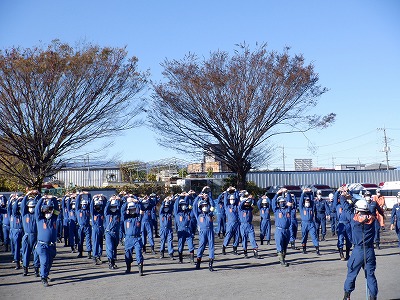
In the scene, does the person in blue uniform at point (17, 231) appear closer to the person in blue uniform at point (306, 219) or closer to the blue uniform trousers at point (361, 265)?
the person in blue uniform at point (306, 219)

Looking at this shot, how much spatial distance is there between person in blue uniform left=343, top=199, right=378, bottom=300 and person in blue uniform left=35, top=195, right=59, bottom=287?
6.61 m

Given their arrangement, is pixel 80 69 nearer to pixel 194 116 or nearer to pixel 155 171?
pixel 194 116

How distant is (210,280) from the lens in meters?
12.4

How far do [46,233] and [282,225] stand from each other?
20.2 ft

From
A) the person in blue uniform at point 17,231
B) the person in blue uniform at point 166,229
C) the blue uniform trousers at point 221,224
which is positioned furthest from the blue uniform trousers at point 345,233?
the person in blue uniform at point 17,231

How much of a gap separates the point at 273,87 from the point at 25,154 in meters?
14.1

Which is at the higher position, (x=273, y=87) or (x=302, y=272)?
(x=273, y=87)

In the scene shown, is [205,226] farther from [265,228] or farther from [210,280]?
[265,228]

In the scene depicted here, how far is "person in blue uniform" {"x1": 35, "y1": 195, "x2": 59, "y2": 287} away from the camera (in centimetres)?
1220

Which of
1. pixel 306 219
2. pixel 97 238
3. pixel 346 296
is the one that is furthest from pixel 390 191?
pixel 346 296

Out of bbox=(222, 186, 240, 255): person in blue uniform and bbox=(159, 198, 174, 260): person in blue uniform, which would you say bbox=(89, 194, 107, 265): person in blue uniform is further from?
bbox=(222, 186, 240, 255): person in blue uniform

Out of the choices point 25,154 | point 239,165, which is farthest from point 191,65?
point 25,154

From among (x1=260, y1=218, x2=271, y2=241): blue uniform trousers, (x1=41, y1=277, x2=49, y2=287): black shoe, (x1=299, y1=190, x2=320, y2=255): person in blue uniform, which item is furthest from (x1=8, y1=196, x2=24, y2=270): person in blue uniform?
(x1=260, y1=218, x2=271, y2=241): blue uniform trousers

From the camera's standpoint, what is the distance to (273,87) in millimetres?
30859
